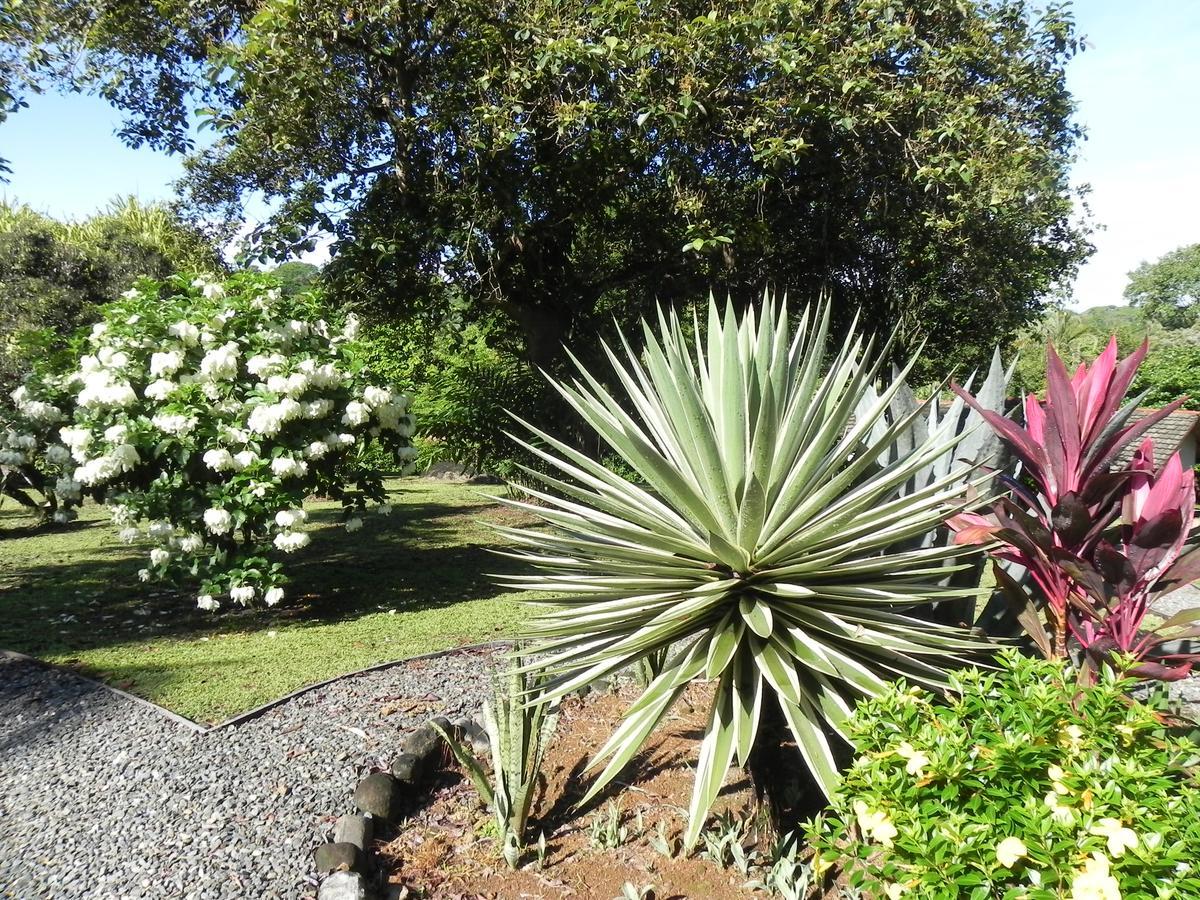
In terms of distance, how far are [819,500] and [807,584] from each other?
28 centimetres

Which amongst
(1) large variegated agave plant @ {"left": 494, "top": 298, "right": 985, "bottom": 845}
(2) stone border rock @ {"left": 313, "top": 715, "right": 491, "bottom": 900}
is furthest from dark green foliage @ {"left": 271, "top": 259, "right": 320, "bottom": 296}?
(1) large variegated agave plant @ {"left": 494, "top": 298, "right": 985, "bottom": 845}

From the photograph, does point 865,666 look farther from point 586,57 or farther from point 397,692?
point 586,57

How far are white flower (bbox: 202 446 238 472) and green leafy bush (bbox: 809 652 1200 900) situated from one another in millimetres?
5207

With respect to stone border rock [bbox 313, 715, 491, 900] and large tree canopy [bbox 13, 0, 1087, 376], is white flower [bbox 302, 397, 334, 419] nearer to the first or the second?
large tree canopy [bbox 13, 0, 1087, 376]

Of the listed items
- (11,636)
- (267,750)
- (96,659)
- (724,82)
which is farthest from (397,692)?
(724,82)

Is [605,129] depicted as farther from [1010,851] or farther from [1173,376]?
[1173,376]

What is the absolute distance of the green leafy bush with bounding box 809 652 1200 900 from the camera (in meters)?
1.59

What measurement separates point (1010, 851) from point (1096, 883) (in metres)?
0.14

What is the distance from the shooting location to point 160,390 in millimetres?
5996

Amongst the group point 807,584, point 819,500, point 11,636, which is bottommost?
point 11,636

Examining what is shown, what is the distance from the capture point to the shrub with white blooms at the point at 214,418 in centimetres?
608

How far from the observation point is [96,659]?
18.4ft

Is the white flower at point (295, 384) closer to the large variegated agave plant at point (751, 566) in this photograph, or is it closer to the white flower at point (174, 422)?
the white flower at point (174, 422)

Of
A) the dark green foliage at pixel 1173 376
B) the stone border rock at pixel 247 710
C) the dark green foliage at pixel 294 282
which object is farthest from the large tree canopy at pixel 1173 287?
the stone border rock at pixel 247 710
